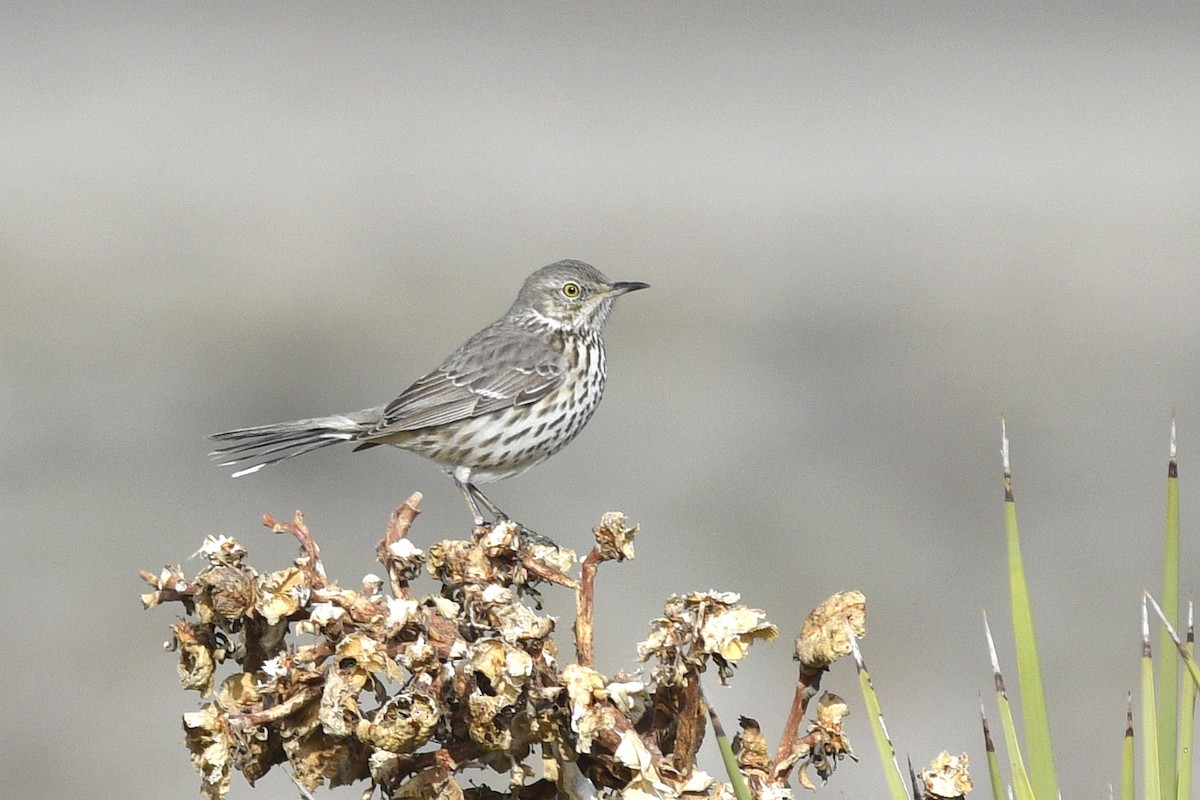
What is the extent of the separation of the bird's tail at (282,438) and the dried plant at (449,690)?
10.6ft

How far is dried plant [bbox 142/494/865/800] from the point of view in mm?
A: 2309

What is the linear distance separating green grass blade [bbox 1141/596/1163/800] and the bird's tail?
3.66m

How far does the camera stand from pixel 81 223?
68.4ft

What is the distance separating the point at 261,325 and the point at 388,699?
16.1 m

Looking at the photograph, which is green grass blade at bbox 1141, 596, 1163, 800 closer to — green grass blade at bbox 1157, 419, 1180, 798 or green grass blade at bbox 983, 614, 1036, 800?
green grass blade at bbox 1157, 419, 1180, 798

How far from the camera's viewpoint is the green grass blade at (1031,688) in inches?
102

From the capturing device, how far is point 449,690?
2.37m

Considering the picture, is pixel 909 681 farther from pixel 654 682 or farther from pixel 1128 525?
pixel 654 682

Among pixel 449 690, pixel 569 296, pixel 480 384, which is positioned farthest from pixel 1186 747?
pixel 569 296

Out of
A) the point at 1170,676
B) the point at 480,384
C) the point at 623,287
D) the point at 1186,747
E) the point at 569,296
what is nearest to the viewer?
the point at 1186,747

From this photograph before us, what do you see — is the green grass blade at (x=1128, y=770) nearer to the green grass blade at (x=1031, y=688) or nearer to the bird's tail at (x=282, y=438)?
the green grass blade at (x=1031, y=688)

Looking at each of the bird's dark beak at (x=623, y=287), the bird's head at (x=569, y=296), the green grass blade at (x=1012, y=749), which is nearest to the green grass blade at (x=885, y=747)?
the green grass blade at (x=1012, y=749)

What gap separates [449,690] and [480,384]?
4.02 metres

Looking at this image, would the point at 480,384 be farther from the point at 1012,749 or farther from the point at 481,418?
the point at 1012,749
